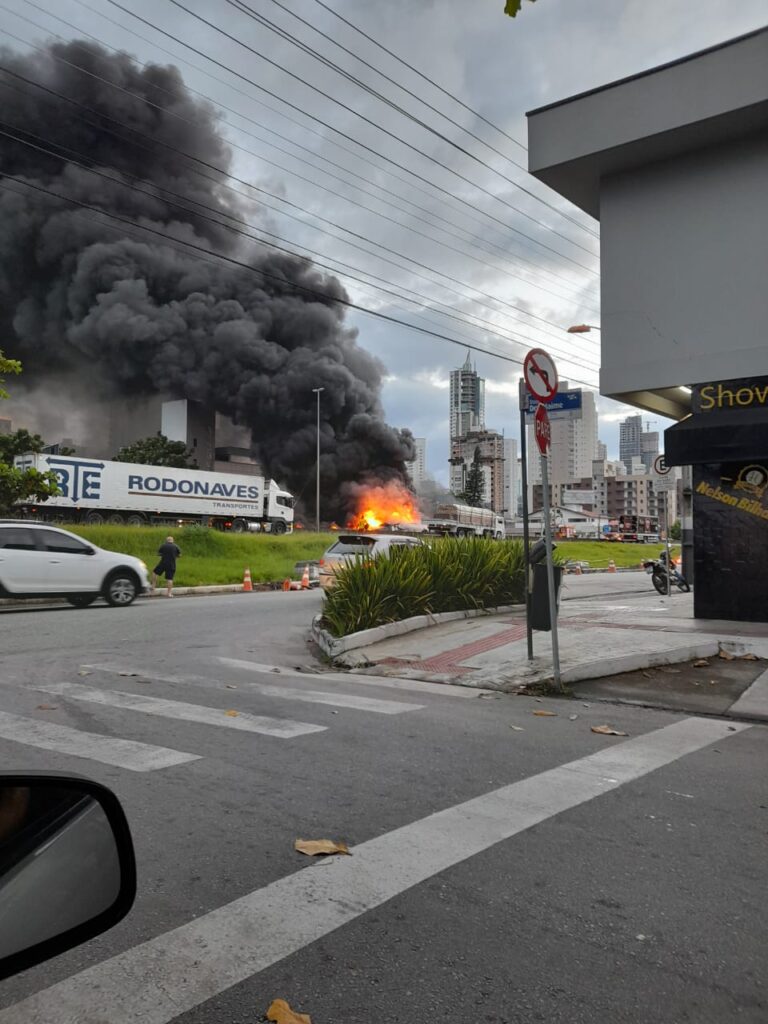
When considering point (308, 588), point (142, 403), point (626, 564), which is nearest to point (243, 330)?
point (142, 403)

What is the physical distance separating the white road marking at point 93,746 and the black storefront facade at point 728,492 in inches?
385

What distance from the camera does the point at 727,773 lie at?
4781mm

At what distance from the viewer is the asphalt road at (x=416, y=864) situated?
237 cm

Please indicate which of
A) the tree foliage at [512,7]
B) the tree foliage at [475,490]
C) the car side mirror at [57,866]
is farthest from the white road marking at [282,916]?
the tree foliage at [475,490]

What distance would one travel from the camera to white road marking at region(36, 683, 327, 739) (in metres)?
5.77

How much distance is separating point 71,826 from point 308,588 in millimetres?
23384

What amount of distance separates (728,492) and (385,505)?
238 feet

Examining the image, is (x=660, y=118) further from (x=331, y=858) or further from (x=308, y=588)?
(x=308, y=588)

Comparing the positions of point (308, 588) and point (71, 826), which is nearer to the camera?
point (71, 826)

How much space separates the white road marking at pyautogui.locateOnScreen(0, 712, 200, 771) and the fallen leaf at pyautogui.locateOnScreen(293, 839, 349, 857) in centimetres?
153

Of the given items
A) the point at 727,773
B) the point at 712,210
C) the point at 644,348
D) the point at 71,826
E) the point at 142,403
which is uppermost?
the point at 142,403

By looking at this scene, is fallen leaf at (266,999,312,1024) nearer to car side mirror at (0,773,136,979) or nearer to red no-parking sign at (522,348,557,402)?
car side mirror at (0,773,136,979)

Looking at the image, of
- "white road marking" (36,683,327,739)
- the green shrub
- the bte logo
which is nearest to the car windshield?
the green shrub

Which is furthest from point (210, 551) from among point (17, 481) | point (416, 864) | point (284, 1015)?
point (284, 1015)
